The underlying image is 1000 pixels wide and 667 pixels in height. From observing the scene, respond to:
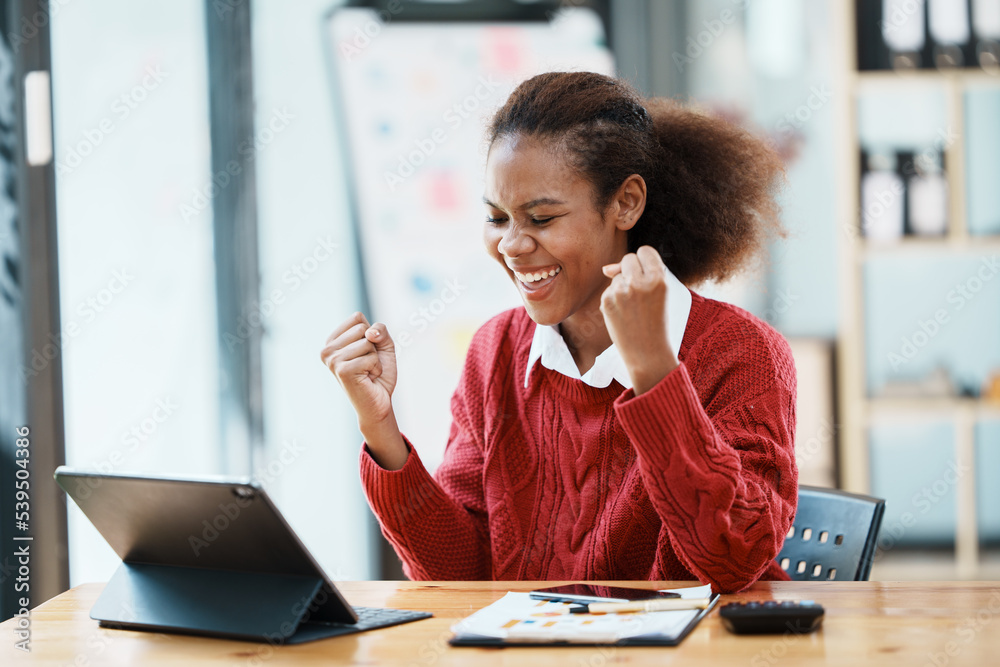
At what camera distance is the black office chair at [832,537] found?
4.52 feet

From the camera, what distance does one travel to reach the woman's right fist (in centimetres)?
142

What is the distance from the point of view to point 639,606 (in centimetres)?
105

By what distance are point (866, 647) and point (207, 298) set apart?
2.25m

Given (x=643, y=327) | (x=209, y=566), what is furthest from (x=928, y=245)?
(x=209, y=566)

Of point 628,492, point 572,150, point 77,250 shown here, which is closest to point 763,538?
point 628,492

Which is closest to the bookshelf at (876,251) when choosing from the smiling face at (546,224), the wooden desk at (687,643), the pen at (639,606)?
the smiling face at (546,224)

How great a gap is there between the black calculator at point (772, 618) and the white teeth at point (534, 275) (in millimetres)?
627

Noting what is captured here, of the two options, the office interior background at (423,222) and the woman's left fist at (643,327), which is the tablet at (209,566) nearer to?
the woman's left fist at (643,327)

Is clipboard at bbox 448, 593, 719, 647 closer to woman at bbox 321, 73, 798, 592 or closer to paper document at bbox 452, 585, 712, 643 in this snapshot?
paper document at bbox 452, 585, 712, 643

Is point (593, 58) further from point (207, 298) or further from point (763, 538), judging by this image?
point (763, 538)

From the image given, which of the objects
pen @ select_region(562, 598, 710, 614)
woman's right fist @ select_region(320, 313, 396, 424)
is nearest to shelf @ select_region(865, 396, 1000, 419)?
woman's right fist @ select_region(320, 313, 396, 424)

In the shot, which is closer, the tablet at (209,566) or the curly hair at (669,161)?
the tablet at (209,566)

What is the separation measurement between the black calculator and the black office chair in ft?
1.42

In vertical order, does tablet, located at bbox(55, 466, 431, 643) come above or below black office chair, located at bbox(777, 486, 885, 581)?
above
